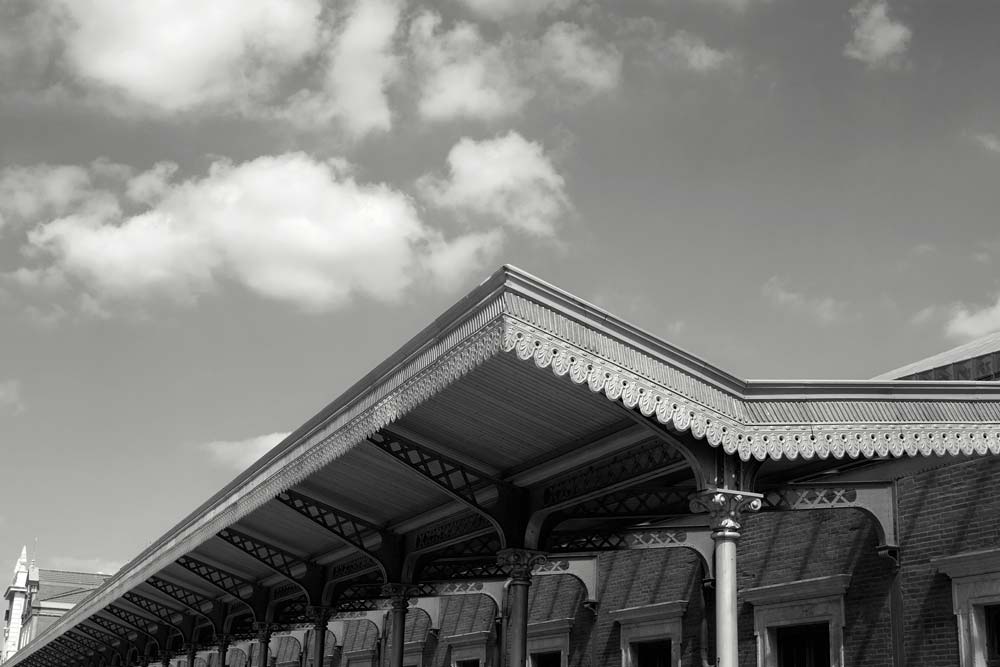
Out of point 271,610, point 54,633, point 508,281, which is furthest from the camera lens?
point 54,633

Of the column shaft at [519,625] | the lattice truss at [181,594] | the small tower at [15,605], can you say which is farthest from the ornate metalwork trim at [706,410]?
the small tower at [15,605]

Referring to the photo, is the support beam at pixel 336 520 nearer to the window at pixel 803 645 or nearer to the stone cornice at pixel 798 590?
the stone cornice at pixel 798 590

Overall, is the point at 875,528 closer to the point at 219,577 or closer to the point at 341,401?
the point at 341,401

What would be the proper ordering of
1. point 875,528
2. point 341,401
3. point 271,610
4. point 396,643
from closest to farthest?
point 341,401 → point 875,528 → point 396,643 → point 271,610

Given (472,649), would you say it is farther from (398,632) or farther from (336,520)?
(336,520)

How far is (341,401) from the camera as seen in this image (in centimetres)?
1170

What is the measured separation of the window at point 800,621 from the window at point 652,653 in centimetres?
275

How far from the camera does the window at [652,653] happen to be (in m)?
18.2

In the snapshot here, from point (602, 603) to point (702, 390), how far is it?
11.3 m

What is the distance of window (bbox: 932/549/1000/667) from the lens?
39.8 ft

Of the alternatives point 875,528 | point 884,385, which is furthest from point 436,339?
point 875,528

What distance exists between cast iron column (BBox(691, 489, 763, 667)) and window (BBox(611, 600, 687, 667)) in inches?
324

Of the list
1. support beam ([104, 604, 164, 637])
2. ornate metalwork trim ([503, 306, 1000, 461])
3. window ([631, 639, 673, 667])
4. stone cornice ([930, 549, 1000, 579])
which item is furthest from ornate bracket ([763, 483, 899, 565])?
support beam ([104, 604, 164, 637])

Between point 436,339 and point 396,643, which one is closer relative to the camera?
point 436,339
